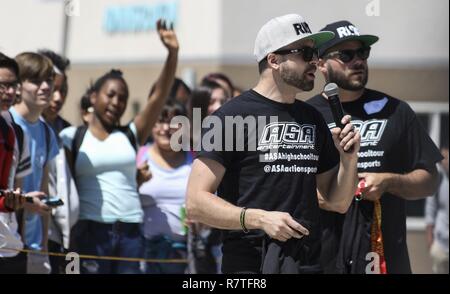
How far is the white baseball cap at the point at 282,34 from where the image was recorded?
504 cm

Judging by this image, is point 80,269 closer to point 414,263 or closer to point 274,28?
point 274,28

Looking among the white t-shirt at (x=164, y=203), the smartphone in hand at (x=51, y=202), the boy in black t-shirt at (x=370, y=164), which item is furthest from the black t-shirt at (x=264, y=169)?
the white t-shirt at (x=164, y=203)

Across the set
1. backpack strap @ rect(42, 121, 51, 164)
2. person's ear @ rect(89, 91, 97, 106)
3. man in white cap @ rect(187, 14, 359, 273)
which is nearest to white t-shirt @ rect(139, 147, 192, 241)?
person's ear @ rect(89, 91, 97, 106)

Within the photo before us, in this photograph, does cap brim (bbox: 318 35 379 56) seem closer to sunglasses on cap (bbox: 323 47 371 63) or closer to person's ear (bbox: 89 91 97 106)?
sunglasses on cap (bbox: 323 47 371 63)

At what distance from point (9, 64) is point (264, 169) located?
200cm

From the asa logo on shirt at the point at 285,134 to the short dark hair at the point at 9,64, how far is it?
1938 mm

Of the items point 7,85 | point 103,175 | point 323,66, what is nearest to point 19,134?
point 7,85

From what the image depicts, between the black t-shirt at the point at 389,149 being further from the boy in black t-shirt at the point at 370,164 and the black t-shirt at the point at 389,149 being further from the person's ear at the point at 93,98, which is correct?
the person's ear at the point at 93,98

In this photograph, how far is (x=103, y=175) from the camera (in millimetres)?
7434

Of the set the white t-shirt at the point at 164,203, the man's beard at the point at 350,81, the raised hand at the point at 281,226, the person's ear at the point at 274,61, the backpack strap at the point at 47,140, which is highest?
the person's ear at the point at 274,61

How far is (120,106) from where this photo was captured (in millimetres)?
7625

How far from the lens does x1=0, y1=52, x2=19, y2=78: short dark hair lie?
6162 millimetres
